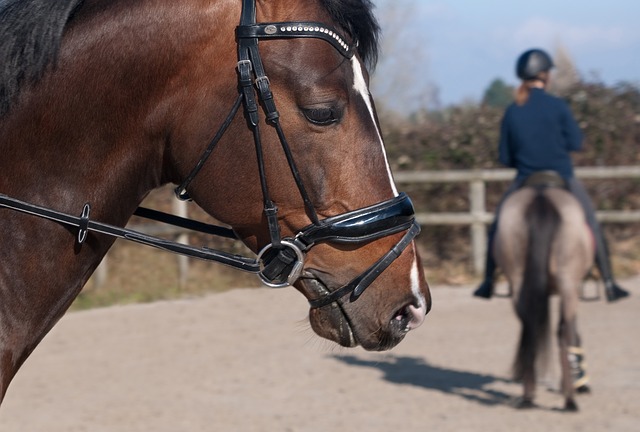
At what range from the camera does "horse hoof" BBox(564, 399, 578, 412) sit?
20.1 ft

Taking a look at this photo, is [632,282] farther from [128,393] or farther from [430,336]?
[128,393]

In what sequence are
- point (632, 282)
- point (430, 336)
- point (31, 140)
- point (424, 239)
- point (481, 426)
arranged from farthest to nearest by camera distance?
point (424, 239) → point (632, 282) → point (430, 336) → point (481, 426) → point (31, 140)

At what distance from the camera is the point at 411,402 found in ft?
21.1

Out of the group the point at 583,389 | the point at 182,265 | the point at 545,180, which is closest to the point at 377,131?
the point at 545,180

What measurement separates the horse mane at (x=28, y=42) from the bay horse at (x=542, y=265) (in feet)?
14.2

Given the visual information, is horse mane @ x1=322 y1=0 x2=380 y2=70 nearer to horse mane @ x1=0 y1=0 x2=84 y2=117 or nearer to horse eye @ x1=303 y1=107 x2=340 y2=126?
horse eye @ x1=303 y1=107 x2=340 y2=126

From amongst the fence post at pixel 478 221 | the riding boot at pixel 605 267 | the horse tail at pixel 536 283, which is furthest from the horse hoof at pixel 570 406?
the fence post at pixel 478 221

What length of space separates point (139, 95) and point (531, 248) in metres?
4.20

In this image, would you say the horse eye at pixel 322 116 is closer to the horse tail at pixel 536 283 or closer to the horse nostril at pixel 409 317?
the horse nostril at pixel 409 317

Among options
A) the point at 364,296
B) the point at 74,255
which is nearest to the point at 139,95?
the point at 74,255

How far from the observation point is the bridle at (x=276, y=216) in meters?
2.36

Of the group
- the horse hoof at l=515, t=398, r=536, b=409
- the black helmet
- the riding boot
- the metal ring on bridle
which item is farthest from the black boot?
the metal ring on bridle

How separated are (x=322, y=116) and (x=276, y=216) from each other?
0.95ft

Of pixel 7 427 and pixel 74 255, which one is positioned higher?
pixel 74 255
